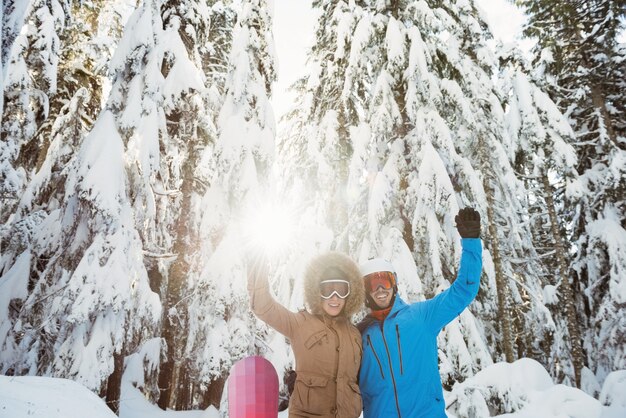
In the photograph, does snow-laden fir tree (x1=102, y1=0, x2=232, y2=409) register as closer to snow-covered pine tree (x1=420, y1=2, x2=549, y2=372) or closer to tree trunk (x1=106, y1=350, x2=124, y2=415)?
tree trunk (x1=106, y1=350, x2=124, y2=415)

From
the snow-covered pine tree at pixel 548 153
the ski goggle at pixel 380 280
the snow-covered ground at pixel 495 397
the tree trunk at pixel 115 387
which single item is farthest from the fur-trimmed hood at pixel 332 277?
the snow-covered pine tree at pixel 548 153

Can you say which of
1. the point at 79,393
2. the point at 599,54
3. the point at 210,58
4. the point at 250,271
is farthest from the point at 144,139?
the point at 599,54

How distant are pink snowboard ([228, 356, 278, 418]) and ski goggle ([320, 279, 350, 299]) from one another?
1.08 meters

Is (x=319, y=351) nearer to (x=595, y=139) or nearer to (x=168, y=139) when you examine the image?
(x=168, y=139)

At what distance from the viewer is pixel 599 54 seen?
14.1 m

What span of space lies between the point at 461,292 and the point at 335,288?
102 cm

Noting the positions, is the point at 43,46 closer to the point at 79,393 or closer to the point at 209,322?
the point at 209,322

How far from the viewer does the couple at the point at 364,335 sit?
2793mm

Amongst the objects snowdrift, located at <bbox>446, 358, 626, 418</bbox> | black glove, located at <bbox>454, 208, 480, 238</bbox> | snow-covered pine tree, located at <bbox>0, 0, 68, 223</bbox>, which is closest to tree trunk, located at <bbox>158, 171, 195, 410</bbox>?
snow-covered pine tree, located at <bbox>0, 0, 68, 223</bbox>

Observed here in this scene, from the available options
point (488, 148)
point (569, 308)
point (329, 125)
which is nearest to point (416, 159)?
point (329, 125)

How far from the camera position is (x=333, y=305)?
3057 millimetres

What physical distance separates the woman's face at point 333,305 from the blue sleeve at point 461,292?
2.45 ft

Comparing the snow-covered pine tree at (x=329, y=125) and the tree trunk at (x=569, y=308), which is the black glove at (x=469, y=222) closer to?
the snow-covered pine tree at (x=329, y=125)

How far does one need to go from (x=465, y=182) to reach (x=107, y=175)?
8.46m
